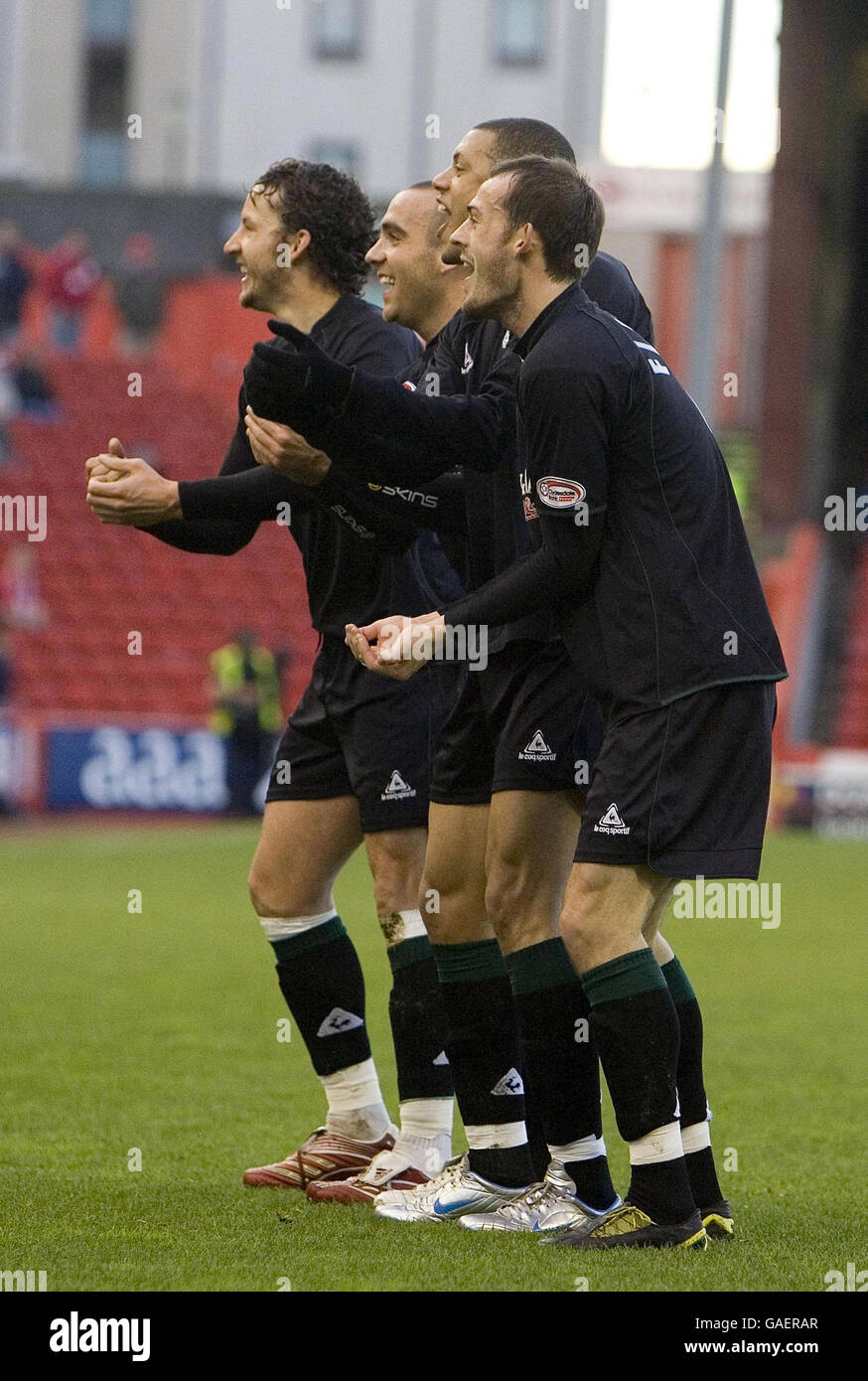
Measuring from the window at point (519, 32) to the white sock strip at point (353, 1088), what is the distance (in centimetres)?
3677

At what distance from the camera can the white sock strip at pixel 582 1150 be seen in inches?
164

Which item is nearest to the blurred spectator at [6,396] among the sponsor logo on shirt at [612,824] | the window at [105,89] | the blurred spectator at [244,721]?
the blurred spectator at [244,721]

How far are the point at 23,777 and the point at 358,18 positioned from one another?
26256mm

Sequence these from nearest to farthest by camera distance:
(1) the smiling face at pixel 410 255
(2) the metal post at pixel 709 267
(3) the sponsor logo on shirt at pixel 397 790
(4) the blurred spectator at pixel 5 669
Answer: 1. (1) the smiling face at pixel 410 255
2. (3) the sponsor logo on shirt at pixel 397 790
3. (2) the metal post at pixel 709 267
4. (4) the blurred spectator at pixel 5 669

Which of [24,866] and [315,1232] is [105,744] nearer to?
[24,866]

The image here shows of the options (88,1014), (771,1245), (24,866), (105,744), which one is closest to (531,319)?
(771,1245)

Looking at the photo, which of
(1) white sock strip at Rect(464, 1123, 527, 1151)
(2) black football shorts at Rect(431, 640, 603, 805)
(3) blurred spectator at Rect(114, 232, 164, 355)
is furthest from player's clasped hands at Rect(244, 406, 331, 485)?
(3) blurred spectator at Rect(114, 232, 164, 355)

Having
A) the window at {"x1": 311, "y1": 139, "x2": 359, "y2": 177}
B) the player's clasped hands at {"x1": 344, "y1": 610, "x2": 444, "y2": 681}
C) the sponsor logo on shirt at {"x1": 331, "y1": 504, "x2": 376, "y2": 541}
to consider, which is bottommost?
the player's clasped hands at {"x1": 344, "y1": 610, "x2": 444, "y2": 681}

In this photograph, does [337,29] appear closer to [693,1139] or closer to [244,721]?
[244,721]

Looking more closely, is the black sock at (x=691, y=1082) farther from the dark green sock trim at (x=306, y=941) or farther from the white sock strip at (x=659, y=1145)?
the dark green sock trim at (x=306, y=941)

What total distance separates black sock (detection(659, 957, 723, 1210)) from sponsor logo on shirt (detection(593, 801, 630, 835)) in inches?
22.7

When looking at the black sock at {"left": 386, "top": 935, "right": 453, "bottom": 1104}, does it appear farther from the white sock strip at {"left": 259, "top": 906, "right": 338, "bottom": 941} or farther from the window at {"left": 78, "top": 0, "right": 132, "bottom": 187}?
the window at {"left": 78, "top": 0, "right": 132, "bottom": 187}

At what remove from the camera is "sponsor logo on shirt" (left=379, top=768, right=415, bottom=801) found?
15.4 ft

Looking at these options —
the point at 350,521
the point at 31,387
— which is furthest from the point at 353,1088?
the point at 31,387
